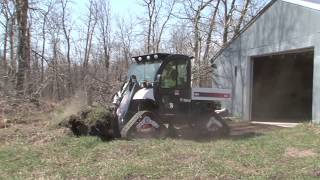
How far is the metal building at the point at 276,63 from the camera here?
16.3 meters

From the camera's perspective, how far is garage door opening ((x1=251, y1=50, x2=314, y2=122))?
22.4 meters

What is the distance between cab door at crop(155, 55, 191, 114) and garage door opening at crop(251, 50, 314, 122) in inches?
311

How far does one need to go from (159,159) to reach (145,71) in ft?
14.5

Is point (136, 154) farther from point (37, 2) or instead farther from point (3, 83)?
point (37, 2)

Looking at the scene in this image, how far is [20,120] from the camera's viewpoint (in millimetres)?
16094

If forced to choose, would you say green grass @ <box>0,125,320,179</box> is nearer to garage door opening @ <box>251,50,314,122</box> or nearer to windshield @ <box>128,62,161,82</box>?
windshield @ <box>128,62,161,82</box>

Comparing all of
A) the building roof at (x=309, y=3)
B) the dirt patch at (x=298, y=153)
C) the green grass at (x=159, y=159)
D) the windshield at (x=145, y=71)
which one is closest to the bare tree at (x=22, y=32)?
the windshield at (x=145, y=71)

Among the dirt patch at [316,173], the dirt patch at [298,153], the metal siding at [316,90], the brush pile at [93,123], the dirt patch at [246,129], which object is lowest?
the dirt patch at [316,173]

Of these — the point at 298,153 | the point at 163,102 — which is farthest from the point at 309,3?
the point at 298,153

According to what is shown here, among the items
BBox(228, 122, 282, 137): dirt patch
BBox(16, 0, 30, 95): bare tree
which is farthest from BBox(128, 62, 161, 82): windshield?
BBox(16, 0, 30, 95): bare tree

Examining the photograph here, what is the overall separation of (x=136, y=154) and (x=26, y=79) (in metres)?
11.7

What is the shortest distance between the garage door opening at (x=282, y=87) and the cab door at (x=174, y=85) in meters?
7.90

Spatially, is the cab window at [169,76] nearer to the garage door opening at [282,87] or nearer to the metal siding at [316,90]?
the metal siding at [316,90]

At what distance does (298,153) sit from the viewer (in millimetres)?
11047
